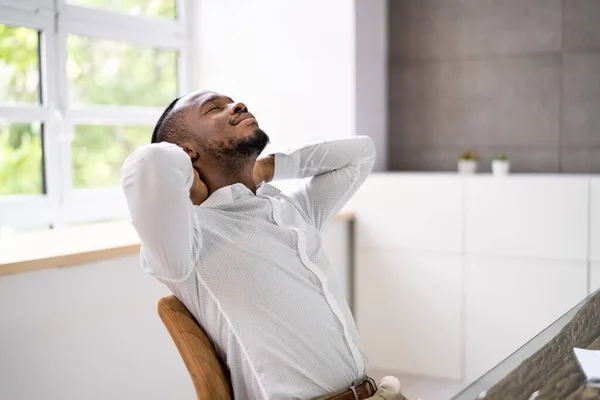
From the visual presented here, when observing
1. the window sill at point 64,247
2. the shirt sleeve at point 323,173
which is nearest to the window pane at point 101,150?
the window sill at point 64,247

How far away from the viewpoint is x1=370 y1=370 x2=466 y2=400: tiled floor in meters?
3.81

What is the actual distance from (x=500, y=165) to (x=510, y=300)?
683mm

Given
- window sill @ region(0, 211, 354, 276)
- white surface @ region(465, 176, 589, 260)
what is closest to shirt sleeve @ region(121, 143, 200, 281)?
window sill @ region(0, 211, 354, 276)

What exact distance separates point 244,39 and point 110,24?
2.50 ft

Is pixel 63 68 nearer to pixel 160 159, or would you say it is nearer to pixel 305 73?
pixel 305 73

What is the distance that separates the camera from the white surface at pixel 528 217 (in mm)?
3670

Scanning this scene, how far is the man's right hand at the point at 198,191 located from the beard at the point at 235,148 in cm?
7

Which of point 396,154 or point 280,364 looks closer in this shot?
point 280,364

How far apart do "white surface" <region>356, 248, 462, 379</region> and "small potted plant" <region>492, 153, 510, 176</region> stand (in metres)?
0.50

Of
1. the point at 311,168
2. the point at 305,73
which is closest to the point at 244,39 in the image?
the point at 305,73

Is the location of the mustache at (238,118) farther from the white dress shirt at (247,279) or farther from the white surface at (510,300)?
the white surface at (510,300)

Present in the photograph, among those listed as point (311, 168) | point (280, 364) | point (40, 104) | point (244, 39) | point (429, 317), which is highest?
point (244, 39)

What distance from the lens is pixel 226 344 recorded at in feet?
5.95

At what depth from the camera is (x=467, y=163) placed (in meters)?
4.18
